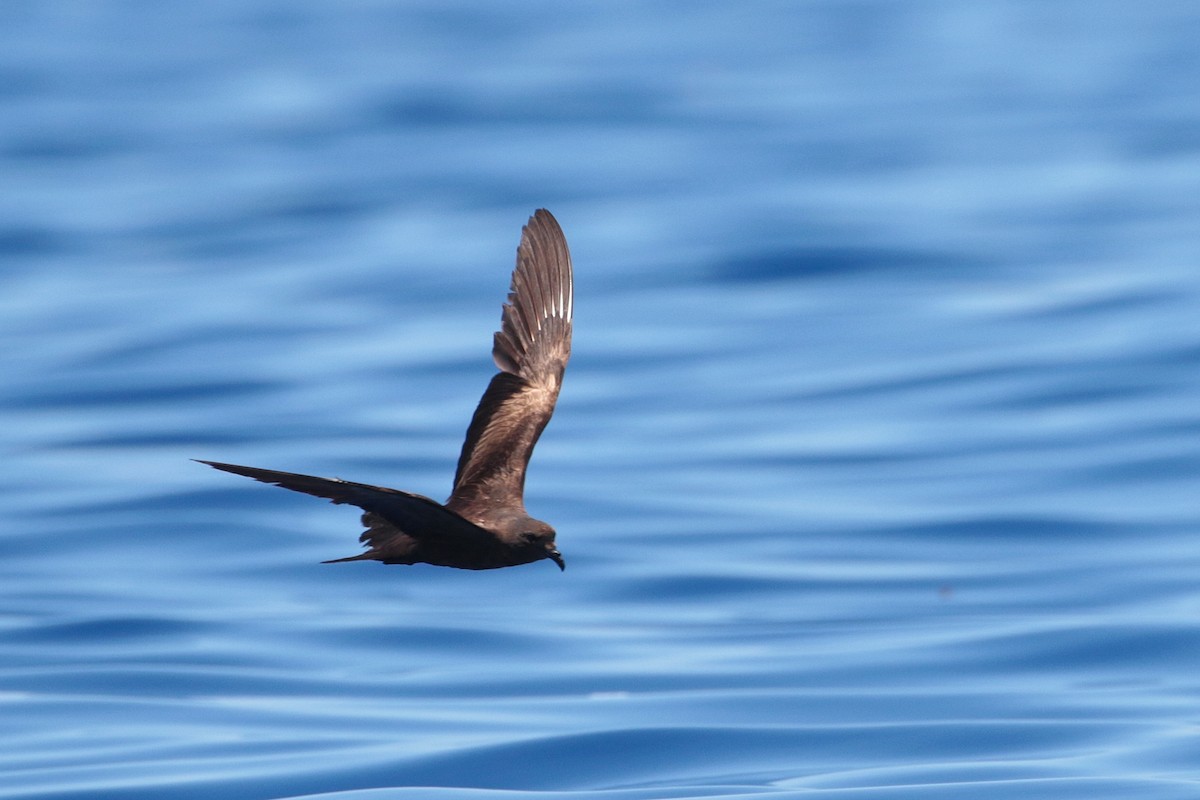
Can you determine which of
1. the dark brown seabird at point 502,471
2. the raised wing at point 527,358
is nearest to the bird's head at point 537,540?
the dark brown seabird at point 502,471

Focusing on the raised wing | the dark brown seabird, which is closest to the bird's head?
the dark brown seabird

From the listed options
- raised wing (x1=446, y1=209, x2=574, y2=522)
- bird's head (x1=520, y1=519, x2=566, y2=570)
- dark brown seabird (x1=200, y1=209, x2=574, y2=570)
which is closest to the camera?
dark brown seabird (x1=200, y1=209, x2=574, y2=570)

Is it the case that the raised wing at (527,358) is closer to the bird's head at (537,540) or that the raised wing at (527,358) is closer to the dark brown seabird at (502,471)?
the dark brown seabird at (502,471)

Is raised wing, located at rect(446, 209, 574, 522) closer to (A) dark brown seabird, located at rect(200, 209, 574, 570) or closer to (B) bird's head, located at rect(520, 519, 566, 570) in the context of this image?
(A) dark brown seabird, located at rect(200, 209, 574, 570)

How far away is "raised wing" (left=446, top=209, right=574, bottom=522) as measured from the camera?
350 inches

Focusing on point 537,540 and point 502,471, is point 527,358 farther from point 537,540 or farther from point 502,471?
point 537,540

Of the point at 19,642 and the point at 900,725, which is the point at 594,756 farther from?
the point at 19,642

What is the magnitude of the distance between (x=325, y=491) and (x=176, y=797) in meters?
6.78

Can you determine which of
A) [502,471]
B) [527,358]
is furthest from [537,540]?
[527,358]

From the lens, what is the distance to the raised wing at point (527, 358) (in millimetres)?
8891

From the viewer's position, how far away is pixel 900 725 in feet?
45.5

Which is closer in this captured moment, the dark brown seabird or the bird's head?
the dark brown seabird

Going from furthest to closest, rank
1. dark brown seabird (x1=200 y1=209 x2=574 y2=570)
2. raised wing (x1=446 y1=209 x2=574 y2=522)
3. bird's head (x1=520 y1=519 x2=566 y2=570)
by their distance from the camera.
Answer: raised wing (x1=446 y1=209 x2=574 y2=522), bird's head (x1=520 y1=519 x2=566 y2=570), dark brown seabird (x1=200 y1=209 x2=574 y2=570)

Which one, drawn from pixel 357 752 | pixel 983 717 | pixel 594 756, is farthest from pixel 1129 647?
pixel 357 752
